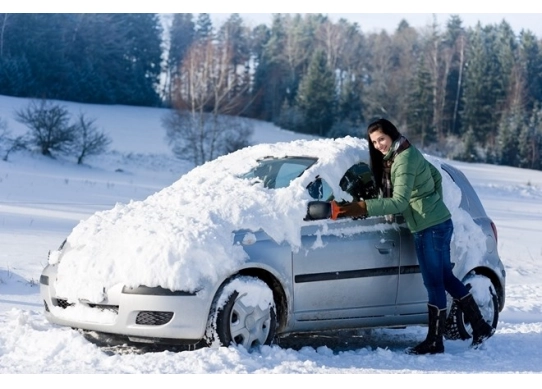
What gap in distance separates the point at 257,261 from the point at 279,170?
120 cm

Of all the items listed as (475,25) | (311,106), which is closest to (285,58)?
(311,106)

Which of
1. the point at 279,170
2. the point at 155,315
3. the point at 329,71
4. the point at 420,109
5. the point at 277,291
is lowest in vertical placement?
the point at 155,315

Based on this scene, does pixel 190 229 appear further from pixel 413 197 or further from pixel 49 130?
pixel 49 130

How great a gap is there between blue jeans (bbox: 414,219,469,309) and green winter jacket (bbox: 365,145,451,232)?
0.07 m

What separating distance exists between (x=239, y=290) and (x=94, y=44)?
6315 centimetres

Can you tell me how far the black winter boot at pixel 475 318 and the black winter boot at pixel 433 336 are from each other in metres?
0.34

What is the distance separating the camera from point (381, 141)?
6770 mm

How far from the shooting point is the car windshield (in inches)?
271

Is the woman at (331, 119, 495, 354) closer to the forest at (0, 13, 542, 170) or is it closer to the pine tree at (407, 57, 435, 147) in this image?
the forest at (0, 13, 542, 170)

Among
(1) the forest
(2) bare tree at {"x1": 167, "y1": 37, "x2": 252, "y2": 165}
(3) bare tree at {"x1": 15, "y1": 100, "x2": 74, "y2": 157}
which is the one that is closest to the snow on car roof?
(3) bare tree at {"x1": 15, "y1": 100, "x2": 74, "y2": 157}

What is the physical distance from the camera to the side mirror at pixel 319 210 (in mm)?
6395

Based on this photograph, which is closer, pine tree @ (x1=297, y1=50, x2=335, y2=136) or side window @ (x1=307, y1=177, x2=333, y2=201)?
side window @ (x1=307, y1=177, x2=333, y2=201)

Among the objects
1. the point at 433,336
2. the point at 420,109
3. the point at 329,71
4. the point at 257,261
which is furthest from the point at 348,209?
the point at 420,109

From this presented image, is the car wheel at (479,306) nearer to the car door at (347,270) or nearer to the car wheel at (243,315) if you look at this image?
the car door at (347,270)
